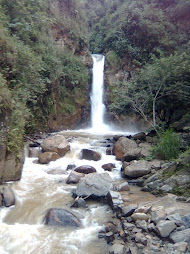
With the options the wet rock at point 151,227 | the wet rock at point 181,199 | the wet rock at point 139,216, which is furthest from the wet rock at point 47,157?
the wet rock at point 151,227

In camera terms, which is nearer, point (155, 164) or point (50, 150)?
point (155, 164)

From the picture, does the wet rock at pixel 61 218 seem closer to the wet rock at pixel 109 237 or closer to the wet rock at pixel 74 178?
the wet rock at pixel 109 237

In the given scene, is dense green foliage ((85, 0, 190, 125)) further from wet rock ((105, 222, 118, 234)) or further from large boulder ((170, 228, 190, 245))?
large boulder ((170, 228, 190, 245))

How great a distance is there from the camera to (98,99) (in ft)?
62.2

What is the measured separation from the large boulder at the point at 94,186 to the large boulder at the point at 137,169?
3.65 ft

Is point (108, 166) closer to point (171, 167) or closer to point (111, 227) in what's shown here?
point (171, 167)

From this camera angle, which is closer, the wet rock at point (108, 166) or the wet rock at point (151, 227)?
the wet rock at point (151, 227)

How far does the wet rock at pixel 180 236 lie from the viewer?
158 inches

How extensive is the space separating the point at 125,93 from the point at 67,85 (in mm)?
5683

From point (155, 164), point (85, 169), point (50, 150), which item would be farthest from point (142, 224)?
point (50, 150)

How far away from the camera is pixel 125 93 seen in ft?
40.8

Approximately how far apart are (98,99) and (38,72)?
777 centimetres

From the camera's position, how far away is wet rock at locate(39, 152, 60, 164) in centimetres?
888

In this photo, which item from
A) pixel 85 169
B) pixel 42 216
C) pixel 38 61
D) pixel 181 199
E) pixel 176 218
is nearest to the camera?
pixel 176 218
